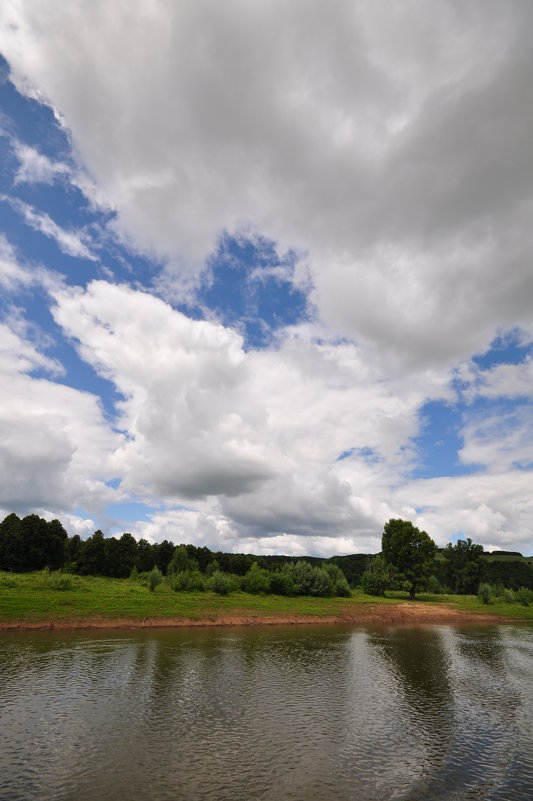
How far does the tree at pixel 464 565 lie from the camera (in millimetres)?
143000

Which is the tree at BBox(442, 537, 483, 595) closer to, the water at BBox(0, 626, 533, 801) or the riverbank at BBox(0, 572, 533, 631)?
the riverbank at BBox(0, 572, 533, 631)

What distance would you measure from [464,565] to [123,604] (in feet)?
407

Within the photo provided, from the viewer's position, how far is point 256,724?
920 inches

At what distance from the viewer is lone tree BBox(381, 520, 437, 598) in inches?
4188

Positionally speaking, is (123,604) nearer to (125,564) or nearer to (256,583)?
(256,583)

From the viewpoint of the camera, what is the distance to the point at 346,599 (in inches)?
3720

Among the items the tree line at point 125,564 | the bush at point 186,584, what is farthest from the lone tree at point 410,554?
the bush at point 186,584

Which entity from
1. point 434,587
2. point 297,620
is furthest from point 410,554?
point 297,620

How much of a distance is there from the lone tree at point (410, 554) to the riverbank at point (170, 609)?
11.3 metres

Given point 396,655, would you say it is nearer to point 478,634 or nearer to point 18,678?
point 478,634

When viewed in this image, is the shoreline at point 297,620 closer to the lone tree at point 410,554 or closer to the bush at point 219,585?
the lone tree at point 410,554

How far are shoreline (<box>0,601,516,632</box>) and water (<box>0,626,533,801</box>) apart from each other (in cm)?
948

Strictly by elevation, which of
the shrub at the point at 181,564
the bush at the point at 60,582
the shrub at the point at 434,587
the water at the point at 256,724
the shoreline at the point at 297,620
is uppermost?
the shrub at the point at 181,564

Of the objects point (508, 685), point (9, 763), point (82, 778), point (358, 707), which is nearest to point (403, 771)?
point (358, 707)
